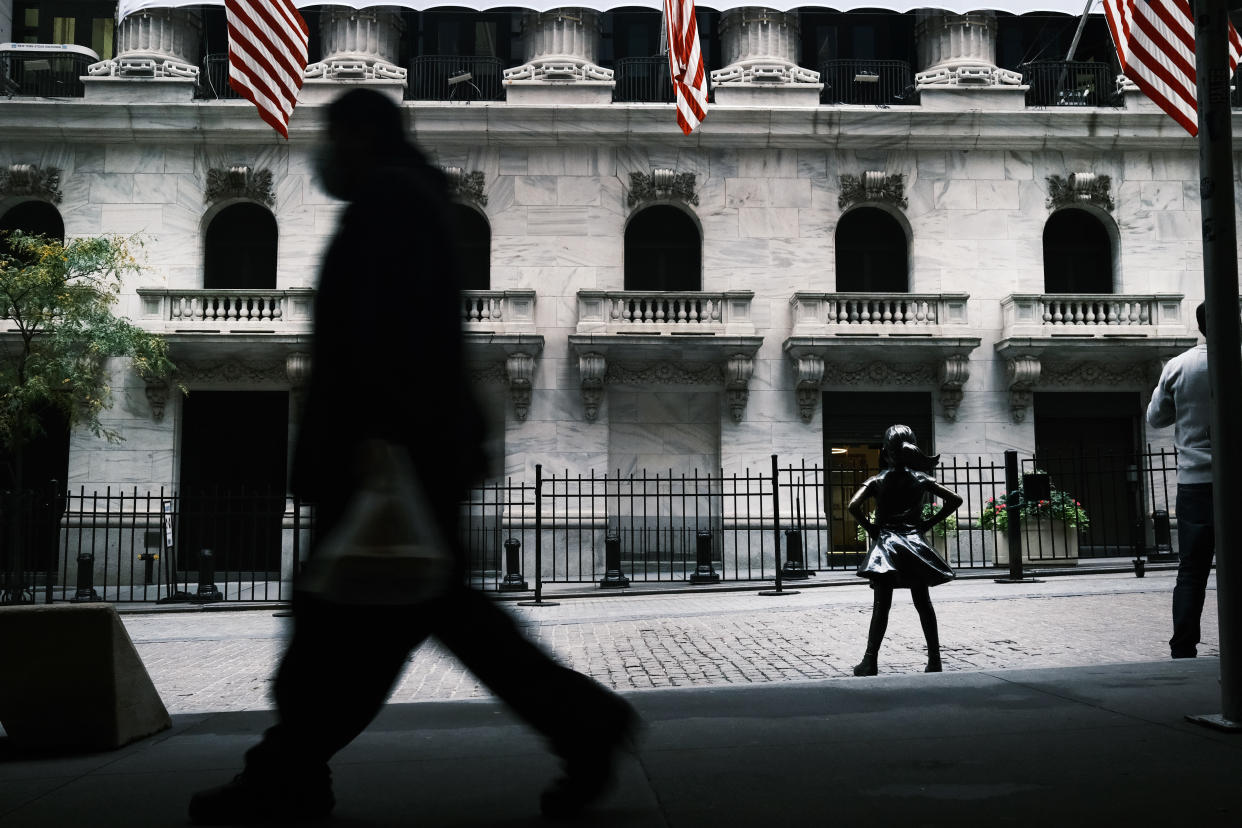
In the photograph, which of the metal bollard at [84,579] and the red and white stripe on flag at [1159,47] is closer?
the red and white stripe on flag at [1159,47]

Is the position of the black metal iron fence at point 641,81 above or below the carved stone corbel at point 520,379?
above

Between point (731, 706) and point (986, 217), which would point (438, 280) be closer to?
point (731, 706)

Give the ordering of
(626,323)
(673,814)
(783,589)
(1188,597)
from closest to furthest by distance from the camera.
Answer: (673,814), (1188,597), (783,589), (626,323)

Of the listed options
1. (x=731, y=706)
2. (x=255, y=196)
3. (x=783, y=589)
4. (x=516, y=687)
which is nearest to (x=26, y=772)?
(x=516, y=687)

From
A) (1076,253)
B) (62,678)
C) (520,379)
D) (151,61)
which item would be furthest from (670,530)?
(151,61)

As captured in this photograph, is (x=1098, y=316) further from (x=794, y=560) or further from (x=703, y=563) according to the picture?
(x=703, y=563)

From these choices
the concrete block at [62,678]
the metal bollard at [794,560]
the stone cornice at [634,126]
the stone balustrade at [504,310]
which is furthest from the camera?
the stone cornice at [634,126]

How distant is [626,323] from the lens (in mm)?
21156

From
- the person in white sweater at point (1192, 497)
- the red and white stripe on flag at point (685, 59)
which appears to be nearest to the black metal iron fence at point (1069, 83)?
the red and white stripe on flag at point (685, 59)

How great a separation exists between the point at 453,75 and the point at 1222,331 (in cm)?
2155

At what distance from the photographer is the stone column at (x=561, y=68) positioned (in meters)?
22.2

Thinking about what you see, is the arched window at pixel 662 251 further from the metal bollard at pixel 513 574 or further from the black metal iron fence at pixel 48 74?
the black metal iron fence at pixel 48 74

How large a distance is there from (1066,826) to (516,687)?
1598 mm

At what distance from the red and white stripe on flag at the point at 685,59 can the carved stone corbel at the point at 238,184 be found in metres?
10.3
